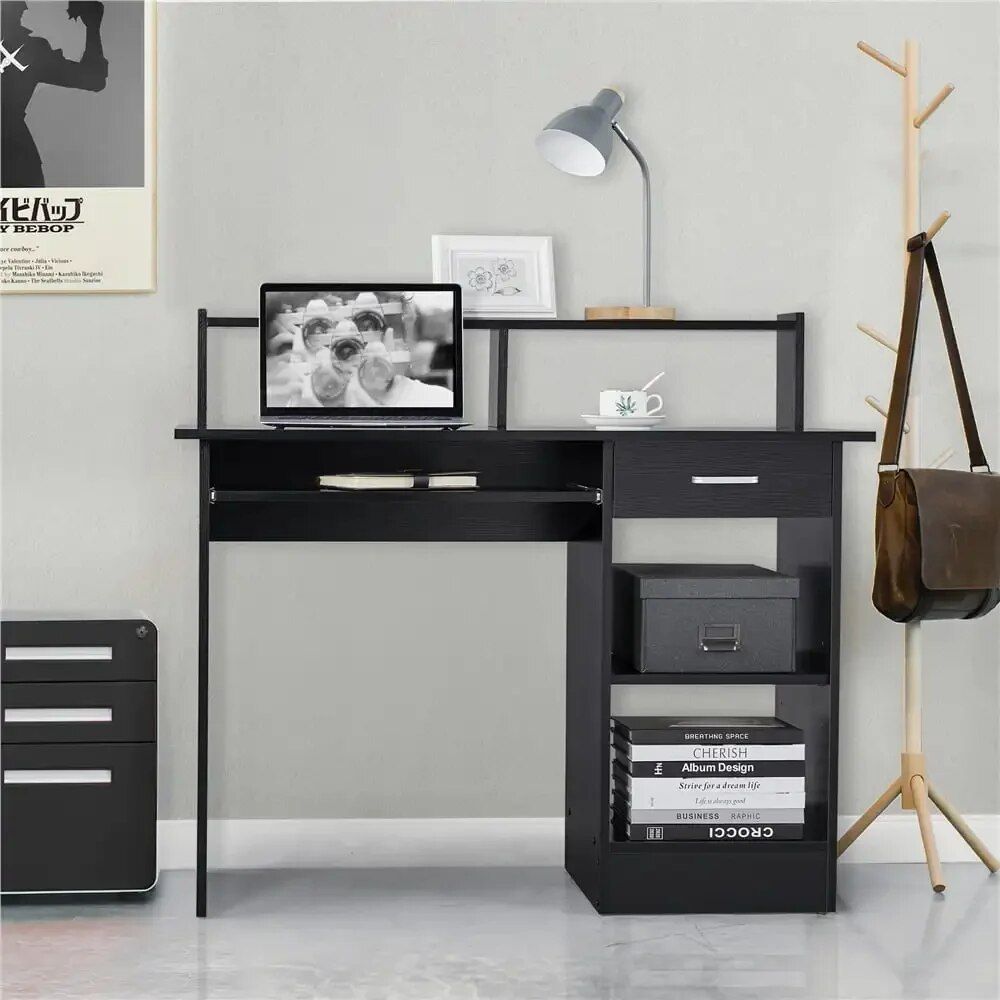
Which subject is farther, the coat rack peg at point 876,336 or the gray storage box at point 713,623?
the coat rack peg at point 876,336

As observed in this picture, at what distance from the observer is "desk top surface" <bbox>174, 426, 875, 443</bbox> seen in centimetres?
280

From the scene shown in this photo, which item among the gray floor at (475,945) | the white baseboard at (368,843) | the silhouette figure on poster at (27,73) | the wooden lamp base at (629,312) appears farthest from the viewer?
the white baseboard at (368,843)

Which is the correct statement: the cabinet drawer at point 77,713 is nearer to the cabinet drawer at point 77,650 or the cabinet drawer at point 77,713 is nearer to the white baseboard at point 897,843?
the cabinet drawer at point 77,650

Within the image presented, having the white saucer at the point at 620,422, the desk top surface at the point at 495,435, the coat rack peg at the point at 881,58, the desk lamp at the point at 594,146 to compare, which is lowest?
the desk top surface at the point at 495,435

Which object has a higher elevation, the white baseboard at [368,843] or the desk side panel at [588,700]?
the desk side panel at [588,700]

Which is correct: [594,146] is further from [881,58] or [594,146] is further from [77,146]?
[77,146]

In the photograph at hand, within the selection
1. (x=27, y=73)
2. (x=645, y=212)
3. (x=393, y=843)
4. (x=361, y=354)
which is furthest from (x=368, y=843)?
(x=27, y=73)

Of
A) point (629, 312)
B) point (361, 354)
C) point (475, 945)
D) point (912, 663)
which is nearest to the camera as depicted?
point (475, 945)

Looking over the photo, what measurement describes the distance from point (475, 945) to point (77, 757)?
3.10 feet

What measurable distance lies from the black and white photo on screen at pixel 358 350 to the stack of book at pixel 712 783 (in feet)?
2.87

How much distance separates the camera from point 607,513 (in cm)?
288

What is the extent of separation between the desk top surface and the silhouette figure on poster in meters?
0.86

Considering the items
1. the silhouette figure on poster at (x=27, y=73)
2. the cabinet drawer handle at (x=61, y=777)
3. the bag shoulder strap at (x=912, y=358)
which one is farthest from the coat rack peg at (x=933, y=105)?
the cabinet drawer handle at (x=61, y=777)

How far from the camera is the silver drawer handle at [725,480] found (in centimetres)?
287
